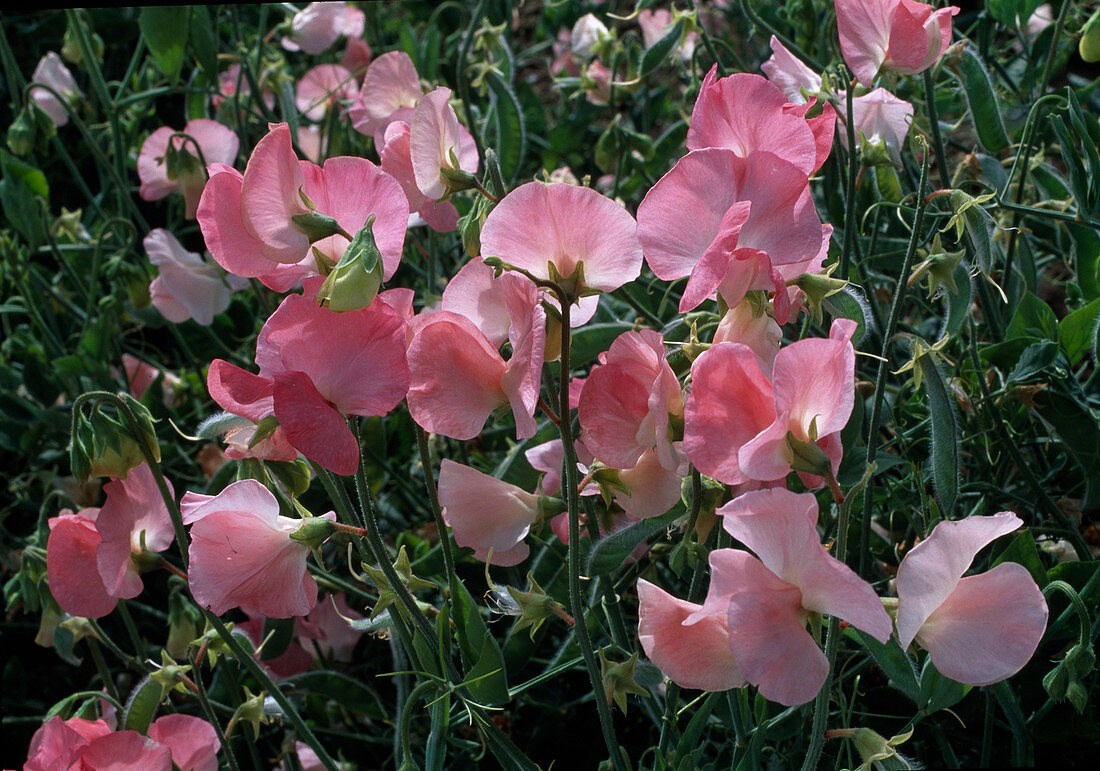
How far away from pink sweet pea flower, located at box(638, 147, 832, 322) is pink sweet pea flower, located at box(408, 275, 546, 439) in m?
0.07

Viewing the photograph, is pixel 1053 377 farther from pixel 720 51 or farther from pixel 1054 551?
pixel 720 51

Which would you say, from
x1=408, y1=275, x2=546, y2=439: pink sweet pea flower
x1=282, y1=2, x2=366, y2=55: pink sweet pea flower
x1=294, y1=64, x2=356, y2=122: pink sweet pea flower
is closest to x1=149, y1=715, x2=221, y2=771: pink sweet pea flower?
x1=408, y1=275, x2=546, y2=439: pink sweet pea flower

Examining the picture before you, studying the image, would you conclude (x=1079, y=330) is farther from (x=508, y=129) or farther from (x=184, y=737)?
(x=184, y=737)

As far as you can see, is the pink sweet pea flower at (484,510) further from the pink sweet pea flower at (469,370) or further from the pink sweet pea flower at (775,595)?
the pink sweet pea flower at (775,595)

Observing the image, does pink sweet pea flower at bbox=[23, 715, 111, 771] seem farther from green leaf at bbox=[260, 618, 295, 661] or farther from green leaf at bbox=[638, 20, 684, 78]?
green leaf at bbox=[638, 20, 684, 78]

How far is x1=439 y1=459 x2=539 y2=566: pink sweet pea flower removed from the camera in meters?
0.59

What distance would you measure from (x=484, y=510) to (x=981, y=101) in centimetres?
63

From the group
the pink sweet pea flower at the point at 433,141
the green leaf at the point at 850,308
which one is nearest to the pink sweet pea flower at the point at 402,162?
the pink sweet pea flower at the point at 433,141

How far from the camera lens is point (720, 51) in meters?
1.70

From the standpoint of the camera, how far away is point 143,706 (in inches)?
29.5

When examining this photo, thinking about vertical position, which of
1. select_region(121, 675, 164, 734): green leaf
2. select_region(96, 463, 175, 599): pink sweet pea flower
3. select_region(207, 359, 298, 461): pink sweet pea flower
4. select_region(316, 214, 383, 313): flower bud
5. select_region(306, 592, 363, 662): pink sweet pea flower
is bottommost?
select_region(306, 592, 363, 662): pink sweet pea flower

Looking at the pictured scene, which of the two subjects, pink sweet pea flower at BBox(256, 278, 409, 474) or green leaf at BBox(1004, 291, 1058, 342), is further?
green leaf at BBox(1004, 291, 1058, 342)

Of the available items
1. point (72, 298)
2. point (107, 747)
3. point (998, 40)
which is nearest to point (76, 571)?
point (107, 747)

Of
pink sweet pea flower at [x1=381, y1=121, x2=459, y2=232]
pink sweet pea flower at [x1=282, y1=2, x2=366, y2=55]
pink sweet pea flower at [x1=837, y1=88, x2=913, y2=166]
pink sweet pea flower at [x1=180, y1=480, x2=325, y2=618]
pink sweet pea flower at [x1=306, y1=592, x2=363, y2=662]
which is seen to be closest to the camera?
pink sweet pea flower at [x1=180, y1=480, x2=325, y2=618]
